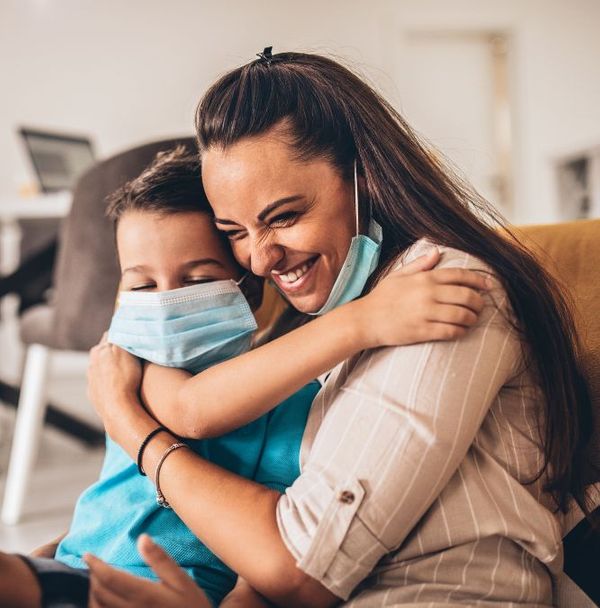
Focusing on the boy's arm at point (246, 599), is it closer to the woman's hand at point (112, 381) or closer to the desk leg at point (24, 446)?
the woman's hand at point (112, 381)

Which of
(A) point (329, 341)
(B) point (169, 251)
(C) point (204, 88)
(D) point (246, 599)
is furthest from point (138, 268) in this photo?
(C) point (204, 88)

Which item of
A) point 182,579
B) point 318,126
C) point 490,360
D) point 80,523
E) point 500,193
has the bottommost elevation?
point 500,193

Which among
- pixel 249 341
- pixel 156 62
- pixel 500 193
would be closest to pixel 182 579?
pixel 249 341

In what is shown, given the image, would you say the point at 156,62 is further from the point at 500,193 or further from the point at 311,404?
the point at 311,404

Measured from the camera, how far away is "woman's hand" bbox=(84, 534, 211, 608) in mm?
657

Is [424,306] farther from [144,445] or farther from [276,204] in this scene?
[144,445]

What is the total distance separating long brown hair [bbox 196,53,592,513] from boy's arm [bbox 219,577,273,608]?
0.35 m

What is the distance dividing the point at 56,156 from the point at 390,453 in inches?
128

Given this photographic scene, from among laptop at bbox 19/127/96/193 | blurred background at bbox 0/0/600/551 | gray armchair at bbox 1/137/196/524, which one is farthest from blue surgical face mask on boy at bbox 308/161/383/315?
laptop at bbox 19/127/96/193

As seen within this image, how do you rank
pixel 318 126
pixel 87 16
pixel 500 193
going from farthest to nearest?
pixel 500 193, pixel 87 16, pixel 318 126

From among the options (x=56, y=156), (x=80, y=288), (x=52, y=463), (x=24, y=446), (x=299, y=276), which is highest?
(x=299, y=276)

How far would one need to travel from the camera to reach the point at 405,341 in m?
0.75

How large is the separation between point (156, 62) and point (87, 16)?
497mm

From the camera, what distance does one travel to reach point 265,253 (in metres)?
0.94
